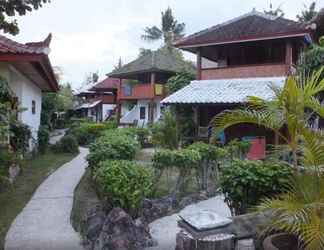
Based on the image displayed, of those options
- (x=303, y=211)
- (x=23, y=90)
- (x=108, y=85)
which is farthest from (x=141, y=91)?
(x=303, y=211)

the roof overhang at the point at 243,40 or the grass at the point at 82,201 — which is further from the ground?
the roof overhang at the point at 243,40

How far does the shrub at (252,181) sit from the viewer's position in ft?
17.5

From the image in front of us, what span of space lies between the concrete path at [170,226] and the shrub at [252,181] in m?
1.13

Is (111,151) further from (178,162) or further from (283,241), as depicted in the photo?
(283,241)

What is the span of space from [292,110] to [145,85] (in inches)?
986

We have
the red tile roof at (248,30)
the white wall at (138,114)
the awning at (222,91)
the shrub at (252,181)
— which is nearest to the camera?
the shrub at (252,181)

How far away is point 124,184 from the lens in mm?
6156

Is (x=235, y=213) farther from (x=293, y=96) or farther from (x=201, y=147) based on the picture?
(x=201, y=147)

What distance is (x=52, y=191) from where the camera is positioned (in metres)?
8.83

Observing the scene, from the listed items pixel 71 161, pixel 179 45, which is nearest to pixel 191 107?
pixel 179 45

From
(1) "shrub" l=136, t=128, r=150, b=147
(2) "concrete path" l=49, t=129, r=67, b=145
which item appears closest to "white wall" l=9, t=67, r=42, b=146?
(2) "concrete path" l=49, t=129, r=67, b=145

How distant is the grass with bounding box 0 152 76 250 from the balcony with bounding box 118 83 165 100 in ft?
49.6

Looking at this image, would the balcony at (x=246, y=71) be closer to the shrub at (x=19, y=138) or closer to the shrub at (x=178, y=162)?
the shrub at (x=178, y=162)

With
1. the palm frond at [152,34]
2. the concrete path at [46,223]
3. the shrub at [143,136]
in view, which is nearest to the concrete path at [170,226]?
the concrete path at [46,223]
